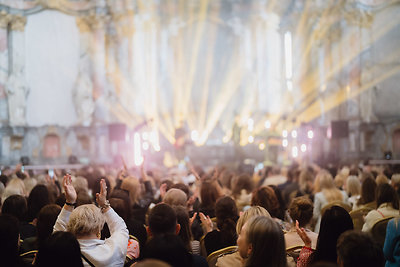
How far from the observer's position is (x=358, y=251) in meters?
3.23

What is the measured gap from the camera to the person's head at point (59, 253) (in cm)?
321

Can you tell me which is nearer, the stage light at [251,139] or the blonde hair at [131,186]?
the blonde hair at [131,186]

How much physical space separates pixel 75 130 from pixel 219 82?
43.6ft

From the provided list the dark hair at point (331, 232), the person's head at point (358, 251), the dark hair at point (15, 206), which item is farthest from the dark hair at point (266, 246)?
the dark hair at point (15, 206)

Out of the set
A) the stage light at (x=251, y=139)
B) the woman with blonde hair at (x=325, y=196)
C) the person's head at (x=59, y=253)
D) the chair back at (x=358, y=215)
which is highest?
the stage light at (x=251, y=139)

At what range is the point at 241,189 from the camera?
869cm

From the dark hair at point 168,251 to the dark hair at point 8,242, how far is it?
4.14 ft

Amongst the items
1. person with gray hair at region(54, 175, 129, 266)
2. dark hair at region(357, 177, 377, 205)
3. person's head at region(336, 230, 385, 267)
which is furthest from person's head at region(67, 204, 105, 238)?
dark hair at region(357, 177, 377, 205)

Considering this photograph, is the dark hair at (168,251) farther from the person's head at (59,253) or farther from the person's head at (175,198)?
the person's head at (175,198)

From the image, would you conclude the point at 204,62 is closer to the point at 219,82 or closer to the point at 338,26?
the point at 219,82

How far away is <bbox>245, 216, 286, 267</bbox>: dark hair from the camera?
3.44 m

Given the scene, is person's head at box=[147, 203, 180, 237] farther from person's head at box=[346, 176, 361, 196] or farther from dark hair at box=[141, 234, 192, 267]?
person's head at box=[346, 176, 361, 196]

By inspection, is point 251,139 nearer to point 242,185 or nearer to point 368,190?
point 242,185

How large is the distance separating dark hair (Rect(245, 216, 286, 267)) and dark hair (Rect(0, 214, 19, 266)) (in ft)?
5.81
